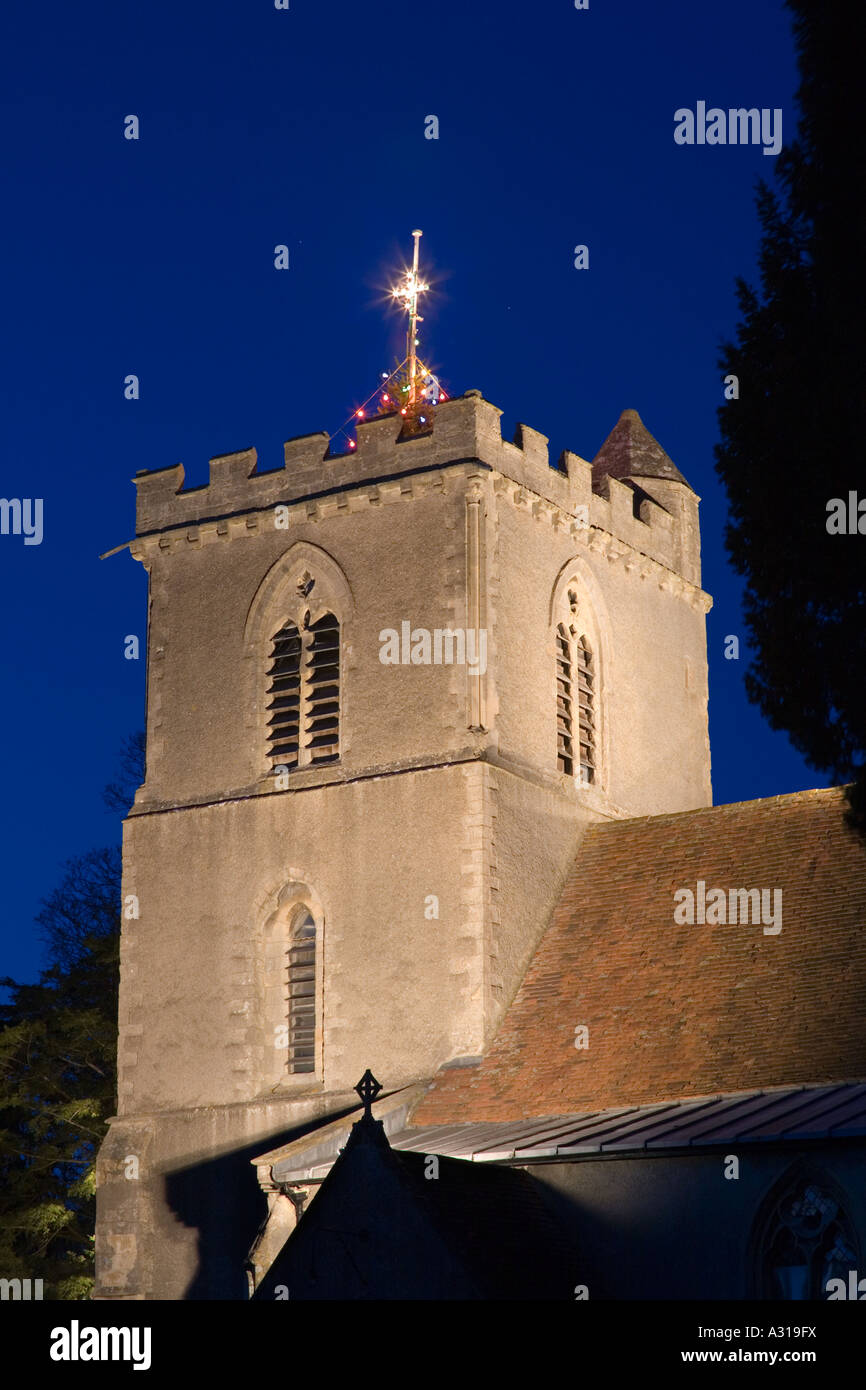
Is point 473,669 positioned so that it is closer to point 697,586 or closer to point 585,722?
point 585,722


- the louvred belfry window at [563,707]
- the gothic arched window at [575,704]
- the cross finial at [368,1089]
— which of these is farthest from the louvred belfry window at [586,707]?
the cross finial at [368,1089]

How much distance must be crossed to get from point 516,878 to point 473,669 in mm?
2554

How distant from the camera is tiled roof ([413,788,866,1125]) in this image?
2153 centimetres

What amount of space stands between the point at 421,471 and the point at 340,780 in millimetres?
3989

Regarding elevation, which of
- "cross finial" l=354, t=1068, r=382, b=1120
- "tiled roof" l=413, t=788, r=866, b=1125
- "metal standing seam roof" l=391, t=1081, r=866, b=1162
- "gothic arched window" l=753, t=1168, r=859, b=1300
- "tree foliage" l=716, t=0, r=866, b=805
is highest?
"tree foliage" l=716, t=0, r=866, b=805

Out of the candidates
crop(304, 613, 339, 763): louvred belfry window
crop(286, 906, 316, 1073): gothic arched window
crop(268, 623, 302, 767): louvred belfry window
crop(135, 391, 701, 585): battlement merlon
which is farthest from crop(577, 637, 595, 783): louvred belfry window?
crop(286, 906, 316, 1073): gothic arched window

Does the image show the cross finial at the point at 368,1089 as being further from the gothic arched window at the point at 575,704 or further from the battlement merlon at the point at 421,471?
the battlement merlon at the point at 421,471

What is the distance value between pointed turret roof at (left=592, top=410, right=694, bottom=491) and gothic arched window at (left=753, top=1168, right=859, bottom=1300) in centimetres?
1334

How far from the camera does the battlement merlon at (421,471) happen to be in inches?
1022

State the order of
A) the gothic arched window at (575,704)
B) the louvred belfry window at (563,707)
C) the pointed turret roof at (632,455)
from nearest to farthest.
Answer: the louvred belfry window at (563,707) → the gothic arched window at (575,704) → the pointed turret roof at (632,455)

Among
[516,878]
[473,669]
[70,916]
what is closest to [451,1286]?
[516,878]

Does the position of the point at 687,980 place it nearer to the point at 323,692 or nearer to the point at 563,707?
the point at 563,707

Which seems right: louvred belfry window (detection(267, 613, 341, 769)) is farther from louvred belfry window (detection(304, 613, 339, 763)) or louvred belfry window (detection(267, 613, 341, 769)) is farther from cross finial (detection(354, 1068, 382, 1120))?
cross finial (detection(354, 1068, 382, 1120))

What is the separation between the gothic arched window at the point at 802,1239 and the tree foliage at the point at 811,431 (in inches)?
205
